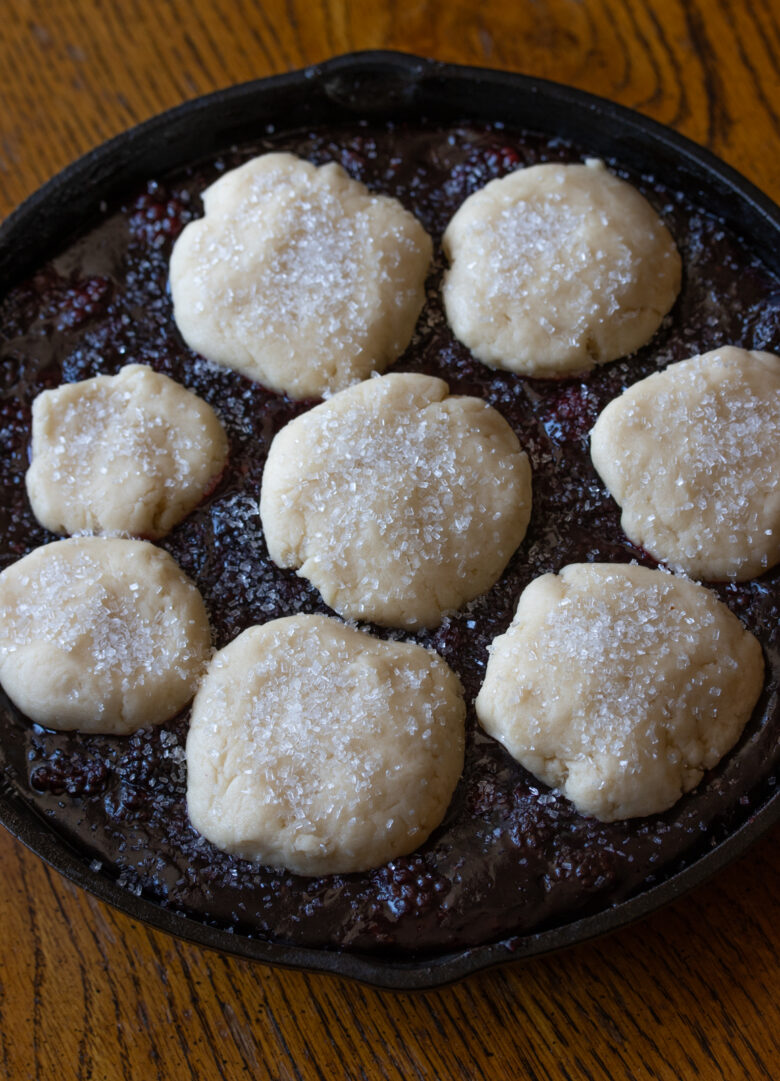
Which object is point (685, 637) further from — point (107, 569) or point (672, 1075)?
point (107, 569)

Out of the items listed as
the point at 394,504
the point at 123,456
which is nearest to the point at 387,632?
the point at 394,504

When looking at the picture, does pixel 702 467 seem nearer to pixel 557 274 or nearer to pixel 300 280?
pixel 557 274

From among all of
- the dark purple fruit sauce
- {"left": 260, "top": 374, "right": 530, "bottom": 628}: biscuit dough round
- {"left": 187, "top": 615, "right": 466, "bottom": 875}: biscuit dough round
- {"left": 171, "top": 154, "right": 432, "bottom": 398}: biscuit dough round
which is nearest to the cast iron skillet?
the dark purple fruit sauce

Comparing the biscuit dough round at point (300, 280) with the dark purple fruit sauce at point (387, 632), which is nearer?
the dark purple fruit sauce at point (387, 632)

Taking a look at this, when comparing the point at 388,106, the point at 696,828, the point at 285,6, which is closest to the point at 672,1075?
the point at 696,828

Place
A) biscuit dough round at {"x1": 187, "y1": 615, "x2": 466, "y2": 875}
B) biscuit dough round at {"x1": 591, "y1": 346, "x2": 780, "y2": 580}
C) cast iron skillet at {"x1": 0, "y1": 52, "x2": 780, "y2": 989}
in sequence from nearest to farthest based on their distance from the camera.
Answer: biscuit dough round at {"x1": 187, "y1": 615, "x2": 466, "y2": 875} < biscuit dough round at {"x1": 591, "y1": 346, "x2": 780, "y2": 580} < cast iron skillet at {"x1": 0, "y1": 52, "x2": 780, "y2": 989}

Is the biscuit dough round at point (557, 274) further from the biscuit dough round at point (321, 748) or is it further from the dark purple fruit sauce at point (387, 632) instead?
the biscuit dough round at point (321, 748)

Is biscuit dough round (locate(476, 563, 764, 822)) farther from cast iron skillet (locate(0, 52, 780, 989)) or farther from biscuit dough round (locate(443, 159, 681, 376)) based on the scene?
cast iron skillet (locate(0, 52, 780, 989))

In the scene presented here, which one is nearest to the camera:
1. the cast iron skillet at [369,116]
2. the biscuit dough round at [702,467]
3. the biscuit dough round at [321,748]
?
the biscuit dough round at [321,748]

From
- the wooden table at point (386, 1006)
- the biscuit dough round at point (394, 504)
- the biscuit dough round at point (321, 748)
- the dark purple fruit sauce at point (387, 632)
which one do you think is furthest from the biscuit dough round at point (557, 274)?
the wooden table at point (386, 1006)
